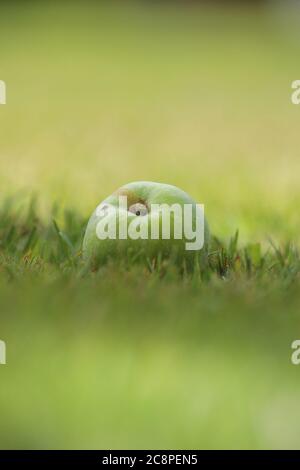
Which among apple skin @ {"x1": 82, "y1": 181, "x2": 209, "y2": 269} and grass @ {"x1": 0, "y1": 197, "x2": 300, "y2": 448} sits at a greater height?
apple skin @ {"x1": 82, "y1": 181, "x2": 209, "y2": 269}

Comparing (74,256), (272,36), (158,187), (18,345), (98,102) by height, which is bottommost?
(18,345)

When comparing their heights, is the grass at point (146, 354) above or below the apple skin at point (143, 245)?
below

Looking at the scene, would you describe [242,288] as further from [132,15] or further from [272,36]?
[132,15]

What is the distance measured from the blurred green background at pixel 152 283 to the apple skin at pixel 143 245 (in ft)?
0.31

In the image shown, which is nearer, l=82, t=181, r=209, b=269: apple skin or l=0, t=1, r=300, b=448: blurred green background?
l=0, t=1, r=300, b=448: blurred green background

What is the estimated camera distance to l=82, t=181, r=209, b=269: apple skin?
202cm

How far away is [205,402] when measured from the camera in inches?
56.2

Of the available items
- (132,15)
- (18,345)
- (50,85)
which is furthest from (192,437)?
(132,15)

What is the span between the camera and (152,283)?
6.23 feet

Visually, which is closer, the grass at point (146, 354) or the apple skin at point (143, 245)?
the grass at point (146, 354)

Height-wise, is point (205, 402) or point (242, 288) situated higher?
point (242, 288)

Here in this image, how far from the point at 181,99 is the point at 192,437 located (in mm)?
5553

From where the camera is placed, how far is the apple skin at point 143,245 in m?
2.02

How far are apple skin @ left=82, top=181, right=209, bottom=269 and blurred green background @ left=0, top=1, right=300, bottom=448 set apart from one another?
9cm
